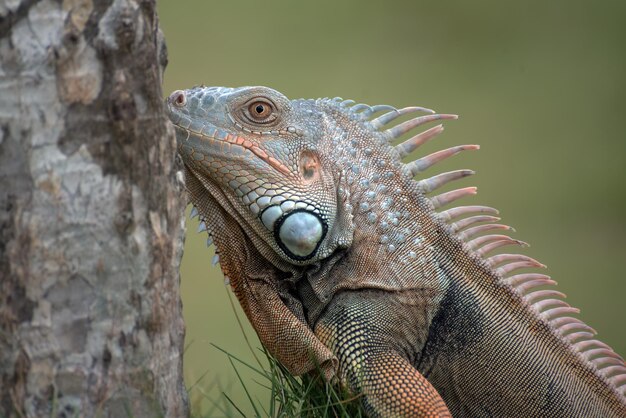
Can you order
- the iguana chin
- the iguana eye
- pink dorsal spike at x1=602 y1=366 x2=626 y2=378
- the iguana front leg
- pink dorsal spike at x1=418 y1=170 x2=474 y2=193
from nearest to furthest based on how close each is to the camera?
the iguana front leg < the iguana chin < the iguana eye < pink dorsal spike at x1=418 y1=170 x2=474 y2=193 < pink dorsal spike at x1=602 y1=366 x2=626 y2=378

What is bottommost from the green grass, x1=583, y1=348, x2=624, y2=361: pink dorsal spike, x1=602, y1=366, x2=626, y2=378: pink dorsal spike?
the green grass

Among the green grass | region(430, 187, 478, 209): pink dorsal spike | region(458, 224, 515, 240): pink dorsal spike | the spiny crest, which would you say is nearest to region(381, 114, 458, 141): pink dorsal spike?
the spiny crest

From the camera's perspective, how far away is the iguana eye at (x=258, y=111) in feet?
8.92

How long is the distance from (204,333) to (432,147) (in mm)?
2873

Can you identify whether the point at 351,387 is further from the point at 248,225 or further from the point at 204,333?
the point at 204,333

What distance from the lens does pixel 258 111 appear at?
2.73 m

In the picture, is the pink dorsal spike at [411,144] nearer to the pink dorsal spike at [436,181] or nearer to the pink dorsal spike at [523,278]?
the pink dorsal spike at [436,181]

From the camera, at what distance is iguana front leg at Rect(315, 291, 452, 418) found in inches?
96.8

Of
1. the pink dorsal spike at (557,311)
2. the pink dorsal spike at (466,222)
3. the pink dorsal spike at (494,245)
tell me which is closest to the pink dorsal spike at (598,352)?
the pink dorsal spike at (557,311)

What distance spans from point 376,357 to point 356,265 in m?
0.30

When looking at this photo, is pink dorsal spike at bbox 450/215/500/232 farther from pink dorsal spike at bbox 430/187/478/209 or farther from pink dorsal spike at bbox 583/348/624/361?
pink dorsal spike at bbox 583/348/624/361

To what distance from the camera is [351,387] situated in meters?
2.53

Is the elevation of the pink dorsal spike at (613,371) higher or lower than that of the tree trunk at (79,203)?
lower

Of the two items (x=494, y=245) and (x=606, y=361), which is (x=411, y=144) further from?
(x=606, y=361)
